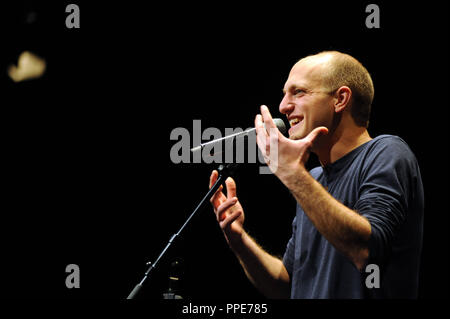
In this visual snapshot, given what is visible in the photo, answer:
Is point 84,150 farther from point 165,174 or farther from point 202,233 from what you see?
point 202,233

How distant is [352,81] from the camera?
5.28 feet

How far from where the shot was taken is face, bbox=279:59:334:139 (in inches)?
61.2

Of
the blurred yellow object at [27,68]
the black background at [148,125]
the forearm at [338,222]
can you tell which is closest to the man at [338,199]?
the forearm at [338,222]

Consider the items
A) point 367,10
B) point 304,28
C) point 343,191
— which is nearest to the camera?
point 343,191

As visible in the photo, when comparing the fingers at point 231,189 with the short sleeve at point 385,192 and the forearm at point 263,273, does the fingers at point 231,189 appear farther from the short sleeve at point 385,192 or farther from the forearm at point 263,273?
the short sleeve at point 385,192

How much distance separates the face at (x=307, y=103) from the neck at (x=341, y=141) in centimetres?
6

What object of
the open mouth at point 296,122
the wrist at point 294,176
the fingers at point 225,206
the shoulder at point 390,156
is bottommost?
the fingers at point 225,206

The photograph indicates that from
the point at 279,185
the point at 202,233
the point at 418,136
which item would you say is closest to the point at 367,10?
the point at 418,136

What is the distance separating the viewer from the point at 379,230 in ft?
3.93

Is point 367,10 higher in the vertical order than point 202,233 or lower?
higher

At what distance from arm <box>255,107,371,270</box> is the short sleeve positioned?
41 millimetres

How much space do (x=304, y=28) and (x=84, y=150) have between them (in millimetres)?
1475

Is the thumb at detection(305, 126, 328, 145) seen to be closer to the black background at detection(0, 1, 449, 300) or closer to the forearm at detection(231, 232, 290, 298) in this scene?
the forearm at detection(231, 232, 290, 298)

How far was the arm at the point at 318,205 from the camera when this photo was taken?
117cm
